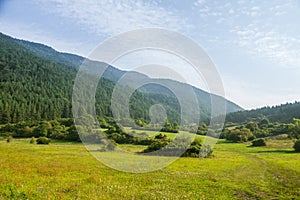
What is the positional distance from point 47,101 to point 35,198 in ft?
597

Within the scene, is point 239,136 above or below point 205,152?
above

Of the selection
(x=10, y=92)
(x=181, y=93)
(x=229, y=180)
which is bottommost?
(x=229, y=180)

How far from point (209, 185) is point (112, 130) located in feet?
230

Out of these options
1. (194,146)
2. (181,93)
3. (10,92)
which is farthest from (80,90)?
(181,93)

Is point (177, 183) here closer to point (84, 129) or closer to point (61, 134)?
point (84, 129)

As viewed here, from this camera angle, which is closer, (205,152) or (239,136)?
(205,152)

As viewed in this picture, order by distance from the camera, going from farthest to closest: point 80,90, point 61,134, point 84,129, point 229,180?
point 80,90 → point 61,134 → point 84,129 → point 229,180

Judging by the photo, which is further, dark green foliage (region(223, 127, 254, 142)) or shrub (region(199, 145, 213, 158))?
dark green foliage (region(223, 127, 254, 142))

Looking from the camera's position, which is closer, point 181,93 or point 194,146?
point 181,93

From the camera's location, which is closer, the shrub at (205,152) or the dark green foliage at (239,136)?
the shrub at (205,152)

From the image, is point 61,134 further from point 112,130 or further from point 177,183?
point 177,183

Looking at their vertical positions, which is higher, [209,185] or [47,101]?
[47,101]

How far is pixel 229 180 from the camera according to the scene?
22.8 metres

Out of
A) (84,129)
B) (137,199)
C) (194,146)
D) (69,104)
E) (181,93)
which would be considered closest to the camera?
(137,199)
